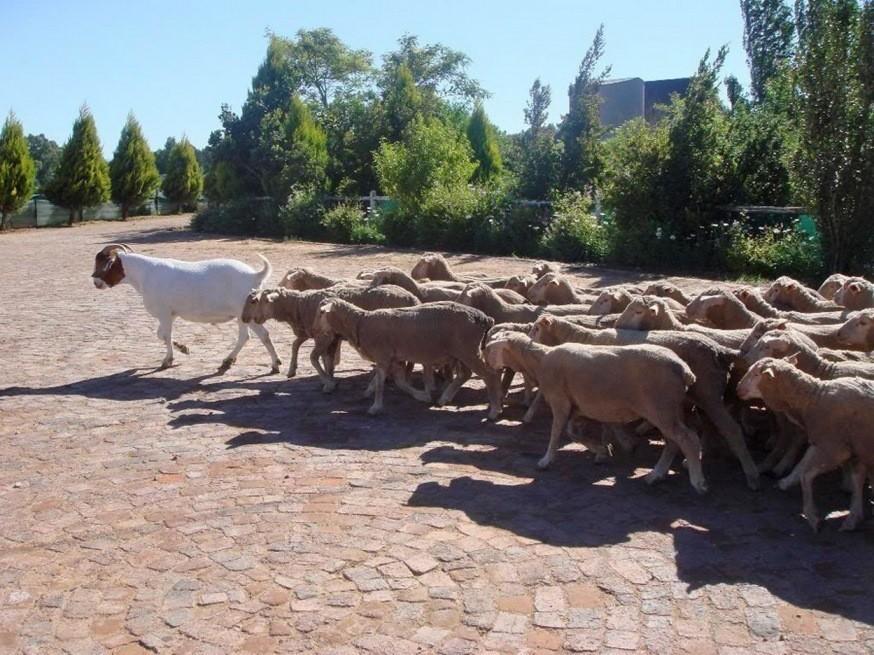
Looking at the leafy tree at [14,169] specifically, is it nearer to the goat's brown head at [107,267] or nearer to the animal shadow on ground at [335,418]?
the goat's brown head at [107,267]

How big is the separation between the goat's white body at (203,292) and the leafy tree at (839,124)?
1366cm

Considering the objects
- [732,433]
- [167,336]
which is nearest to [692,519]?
[732,433]

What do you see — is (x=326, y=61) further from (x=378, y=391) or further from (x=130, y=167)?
(x=378, y=391)

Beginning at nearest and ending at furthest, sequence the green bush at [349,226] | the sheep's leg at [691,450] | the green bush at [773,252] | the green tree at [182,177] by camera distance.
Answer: the sheep's leg at [691,450] → the green bush at [773,252] → the green bush at [349,226] → the green tree at [182,177]

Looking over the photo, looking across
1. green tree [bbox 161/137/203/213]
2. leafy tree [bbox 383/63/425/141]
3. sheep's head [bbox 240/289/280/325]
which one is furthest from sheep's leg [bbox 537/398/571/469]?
green tree [bbox 161/137/203/213]

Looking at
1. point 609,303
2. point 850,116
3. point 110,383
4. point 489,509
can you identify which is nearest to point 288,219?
point 850,116

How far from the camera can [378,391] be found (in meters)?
9.88

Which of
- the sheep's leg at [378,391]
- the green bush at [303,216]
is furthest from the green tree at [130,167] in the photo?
the sheep's leg at [378,391]

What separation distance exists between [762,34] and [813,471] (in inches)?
2255

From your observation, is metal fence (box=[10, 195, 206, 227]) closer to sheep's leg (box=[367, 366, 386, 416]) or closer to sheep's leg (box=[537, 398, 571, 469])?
sheep's leg (box=[367, 366, 386, 416])

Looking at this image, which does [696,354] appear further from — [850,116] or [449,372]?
[850,116]

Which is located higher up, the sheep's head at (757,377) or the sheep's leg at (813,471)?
the sheep's head at (757,377)

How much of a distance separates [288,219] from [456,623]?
117ft

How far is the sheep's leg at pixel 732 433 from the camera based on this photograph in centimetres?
750
